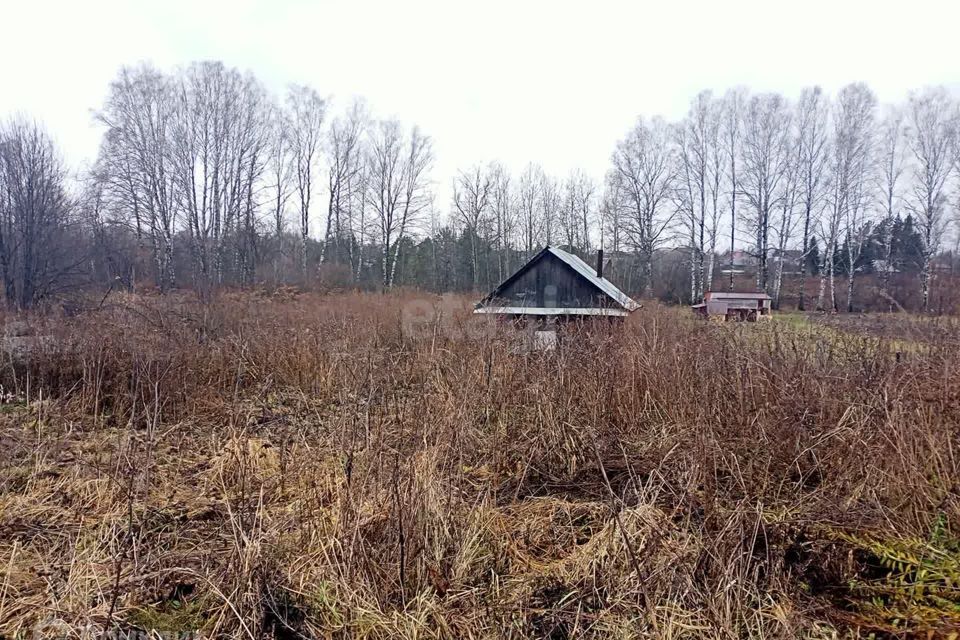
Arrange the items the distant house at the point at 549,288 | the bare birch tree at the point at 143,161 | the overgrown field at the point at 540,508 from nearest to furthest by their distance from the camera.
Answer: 1. the overgrown field at the point at 540,508
2. the distant house at the point at 549,288
3. the bare birch tree at the point at 143,161

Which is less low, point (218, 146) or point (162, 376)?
point (218, 146)

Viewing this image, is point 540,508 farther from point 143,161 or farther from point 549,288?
point 143,161

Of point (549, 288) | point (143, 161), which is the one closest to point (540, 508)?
point (549, 288)

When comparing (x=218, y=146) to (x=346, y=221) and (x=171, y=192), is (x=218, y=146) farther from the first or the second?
(x=346, y=221)

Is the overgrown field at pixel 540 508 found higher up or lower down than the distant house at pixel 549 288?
lower down

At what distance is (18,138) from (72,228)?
3.25 meters

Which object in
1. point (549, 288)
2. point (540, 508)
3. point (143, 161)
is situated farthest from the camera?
point (143, 161)

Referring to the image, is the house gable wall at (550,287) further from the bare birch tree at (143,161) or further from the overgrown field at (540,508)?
the bare birch tree at (143,161)

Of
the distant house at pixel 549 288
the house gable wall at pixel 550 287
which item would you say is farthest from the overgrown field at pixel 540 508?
the house gable wall at pixel 550 287

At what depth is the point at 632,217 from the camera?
35219 mm

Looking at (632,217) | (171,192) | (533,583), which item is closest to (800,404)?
(533,583)

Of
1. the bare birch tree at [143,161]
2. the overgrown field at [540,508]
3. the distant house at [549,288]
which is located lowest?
the overgrown field at [540,508]

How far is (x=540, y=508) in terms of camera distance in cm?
315

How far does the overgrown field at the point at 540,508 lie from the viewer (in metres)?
2.14
